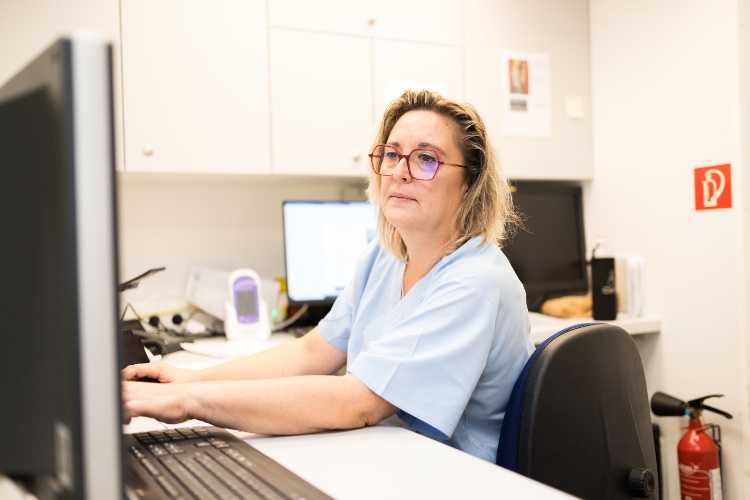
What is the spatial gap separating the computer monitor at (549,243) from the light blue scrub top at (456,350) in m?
1.27

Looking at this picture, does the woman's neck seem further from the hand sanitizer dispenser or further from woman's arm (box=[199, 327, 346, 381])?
the hand sanitizer dispenser

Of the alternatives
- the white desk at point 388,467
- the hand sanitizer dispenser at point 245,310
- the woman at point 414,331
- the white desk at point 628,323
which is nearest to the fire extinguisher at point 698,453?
the white desk at point 628,323

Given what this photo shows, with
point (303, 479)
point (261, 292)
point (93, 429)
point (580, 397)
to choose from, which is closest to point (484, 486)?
point (303, 479)

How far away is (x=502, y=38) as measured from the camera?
246 centimetres

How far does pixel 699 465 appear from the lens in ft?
6.59

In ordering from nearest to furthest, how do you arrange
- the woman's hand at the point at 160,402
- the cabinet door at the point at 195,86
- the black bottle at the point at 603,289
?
the woman's hand at the point at 160,402
the cabinet door at the point at 195,86
the black bottle at the point at 603,289

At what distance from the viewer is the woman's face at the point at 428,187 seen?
1.27 meters

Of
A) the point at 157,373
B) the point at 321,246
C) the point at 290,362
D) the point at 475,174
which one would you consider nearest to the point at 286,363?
the point at 290,362

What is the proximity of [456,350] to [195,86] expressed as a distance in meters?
1.38

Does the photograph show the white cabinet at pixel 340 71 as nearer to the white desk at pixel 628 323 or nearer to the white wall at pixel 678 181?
the white wall at pixel 678 181

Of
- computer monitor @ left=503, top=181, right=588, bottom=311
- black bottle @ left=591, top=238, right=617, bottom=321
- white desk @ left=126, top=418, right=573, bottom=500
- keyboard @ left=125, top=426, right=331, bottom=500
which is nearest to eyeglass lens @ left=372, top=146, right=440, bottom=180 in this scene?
white desk @ left=126, top=418, right=573, bottom=500

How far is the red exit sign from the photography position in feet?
6.66

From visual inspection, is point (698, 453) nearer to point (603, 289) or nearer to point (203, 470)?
point (603, 289)

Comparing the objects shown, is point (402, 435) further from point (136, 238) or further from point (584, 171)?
point (584, 171)
